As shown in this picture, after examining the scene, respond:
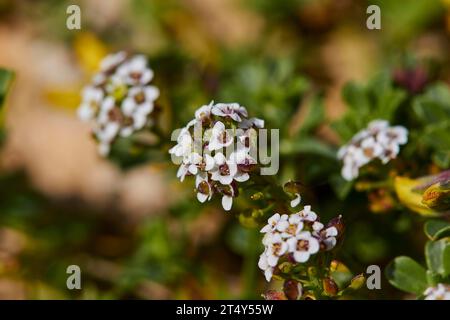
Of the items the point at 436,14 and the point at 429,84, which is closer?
the point at 429,84

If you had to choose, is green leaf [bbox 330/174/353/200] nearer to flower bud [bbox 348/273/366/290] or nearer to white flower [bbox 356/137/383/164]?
white flower [bbox 356/137/383/164]

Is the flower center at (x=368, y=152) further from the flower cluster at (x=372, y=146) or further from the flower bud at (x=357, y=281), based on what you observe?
the flower bud at (x=357, y=281)

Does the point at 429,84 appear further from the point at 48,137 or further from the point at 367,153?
the point at 48,137

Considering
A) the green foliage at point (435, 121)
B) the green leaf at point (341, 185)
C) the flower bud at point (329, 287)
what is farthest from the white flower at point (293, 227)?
the green foliage at point (435, 121)

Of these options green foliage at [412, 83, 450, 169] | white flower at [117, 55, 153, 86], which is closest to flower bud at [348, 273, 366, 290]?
green foliage at [412, 83, 450, 169]

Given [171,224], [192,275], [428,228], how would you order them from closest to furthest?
[428,228] < [192,275] < [171,224]
